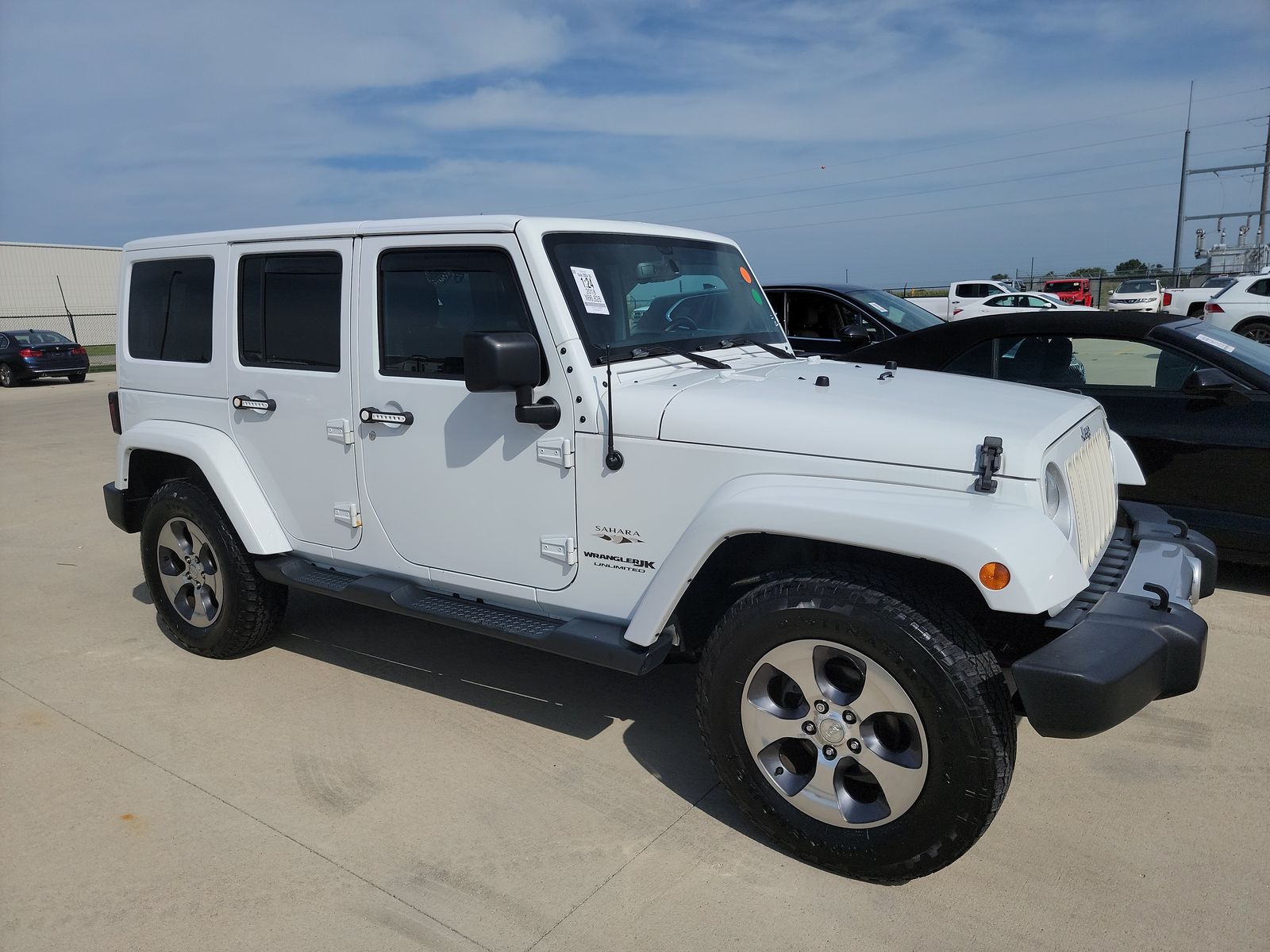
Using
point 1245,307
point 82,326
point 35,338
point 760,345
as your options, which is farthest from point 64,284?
point 760,345

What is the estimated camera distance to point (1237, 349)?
515 centimetres

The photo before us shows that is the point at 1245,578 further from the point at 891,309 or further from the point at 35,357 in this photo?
the point at 35,357

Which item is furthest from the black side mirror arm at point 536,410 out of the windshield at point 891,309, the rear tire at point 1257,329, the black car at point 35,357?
the black car at point 35,357

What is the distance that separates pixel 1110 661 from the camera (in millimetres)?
2396

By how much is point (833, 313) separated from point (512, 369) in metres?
6.21

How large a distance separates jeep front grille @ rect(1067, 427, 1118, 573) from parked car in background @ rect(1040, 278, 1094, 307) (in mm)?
33016

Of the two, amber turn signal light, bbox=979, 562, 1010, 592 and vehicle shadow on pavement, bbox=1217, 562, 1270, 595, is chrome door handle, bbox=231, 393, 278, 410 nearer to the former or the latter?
amber turn signal light, bbox=979, 562, 1010, 592

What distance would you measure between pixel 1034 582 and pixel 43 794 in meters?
3.44

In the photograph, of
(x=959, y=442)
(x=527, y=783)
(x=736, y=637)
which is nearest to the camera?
(x=959, y=442)

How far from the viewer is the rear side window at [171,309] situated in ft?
14.2

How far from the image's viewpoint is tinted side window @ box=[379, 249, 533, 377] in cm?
336

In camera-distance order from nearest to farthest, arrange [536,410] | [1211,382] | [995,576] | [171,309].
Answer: [995,576] → [536,410] → [171,309] → [1211,382]

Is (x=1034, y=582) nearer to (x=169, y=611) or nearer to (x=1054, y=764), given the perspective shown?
(x=1054, y=764)

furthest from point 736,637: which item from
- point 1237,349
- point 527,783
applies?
point 1237,349
